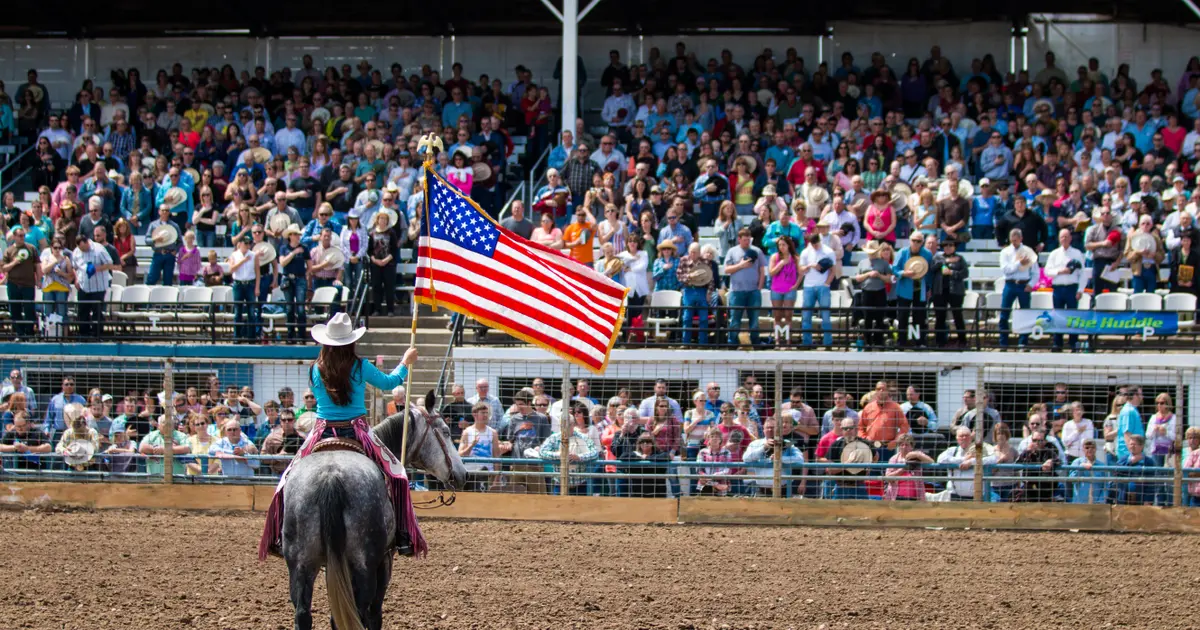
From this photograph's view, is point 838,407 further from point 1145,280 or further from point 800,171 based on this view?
point 800,171

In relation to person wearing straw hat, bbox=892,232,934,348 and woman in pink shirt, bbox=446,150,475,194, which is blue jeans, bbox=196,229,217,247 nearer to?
woman in pink shirt, bbox=446,150,475,194

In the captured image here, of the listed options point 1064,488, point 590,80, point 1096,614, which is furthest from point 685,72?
point 1096,614

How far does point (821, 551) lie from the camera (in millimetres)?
12391

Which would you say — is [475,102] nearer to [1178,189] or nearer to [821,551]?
[1178,189]

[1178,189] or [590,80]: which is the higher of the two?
[590,80]

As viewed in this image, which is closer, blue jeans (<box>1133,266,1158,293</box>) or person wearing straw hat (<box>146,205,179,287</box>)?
blue jeans (<box>1133,266,1158,293</box>)

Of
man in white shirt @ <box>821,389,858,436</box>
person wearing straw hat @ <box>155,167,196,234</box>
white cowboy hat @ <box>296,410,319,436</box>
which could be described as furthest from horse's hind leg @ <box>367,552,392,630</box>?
person wearing straw hat @ <box>155,167,196,234</box>

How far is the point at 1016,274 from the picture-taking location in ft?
62.2

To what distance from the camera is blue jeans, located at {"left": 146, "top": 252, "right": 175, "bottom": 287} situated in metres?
21.3

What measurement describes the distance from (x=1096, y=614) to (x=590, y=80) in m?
20.5

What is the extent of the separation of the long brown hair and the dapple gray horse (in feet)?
1.18

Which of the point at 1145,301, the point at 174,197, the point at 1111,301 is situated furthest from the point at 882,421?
the point at 174,197

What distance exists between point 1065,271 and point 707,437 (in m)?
7.35

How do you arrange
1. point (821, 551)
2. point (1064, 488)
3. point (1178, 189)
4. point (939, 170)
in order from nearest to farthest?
point (821, 551)
point (1064, 488)
point (1178, 189)
point (939, 170)
